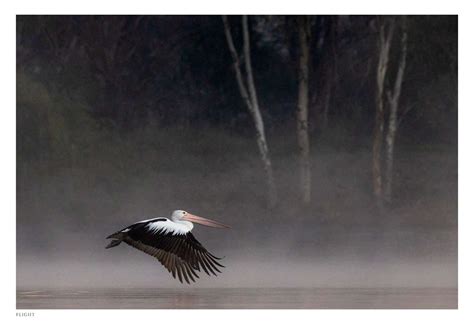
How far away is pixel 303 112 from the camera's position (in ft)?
46.9

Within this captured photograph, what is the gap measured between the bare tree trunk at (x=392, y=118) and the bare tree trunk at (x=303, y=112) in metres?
0.93

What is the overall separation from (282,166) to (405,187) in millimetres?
1530

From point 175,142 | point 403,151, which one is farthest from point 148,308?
point 403,151

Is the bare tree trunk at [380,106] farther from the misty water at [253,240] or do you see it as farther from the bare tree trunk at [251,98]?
the bare tree trunk at [251,98]

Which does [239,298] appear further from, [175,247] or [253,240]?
[253,240]

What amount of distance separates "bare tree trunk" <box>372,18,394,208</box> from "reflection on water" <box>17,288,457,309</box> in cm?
180

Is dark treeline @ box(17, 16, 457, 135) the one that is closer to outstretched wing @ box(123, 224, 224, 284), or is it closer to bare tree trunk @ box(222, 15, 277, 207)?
bare tree trunk @ box(222, 15, 277, 207)

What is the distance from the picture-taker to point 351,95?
14289mm

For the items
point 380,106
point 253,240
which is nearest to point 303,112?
point 380,106

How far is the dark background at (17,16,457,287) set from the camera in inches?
501

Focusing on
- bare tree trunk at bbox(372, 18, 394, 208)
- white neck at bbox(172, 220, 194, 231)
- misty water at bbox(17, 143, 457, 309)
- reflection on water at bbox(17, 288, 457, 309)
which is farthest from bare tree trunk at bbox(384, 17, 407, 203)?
white neck at bbox(172, 220, 194, 231)

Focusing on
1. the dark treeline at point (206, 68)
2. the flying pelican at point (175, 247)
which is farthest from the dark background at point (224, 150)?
the flying pelican at point (175, 247)

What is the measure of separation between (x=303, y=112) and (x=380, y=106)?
0.95 metres
